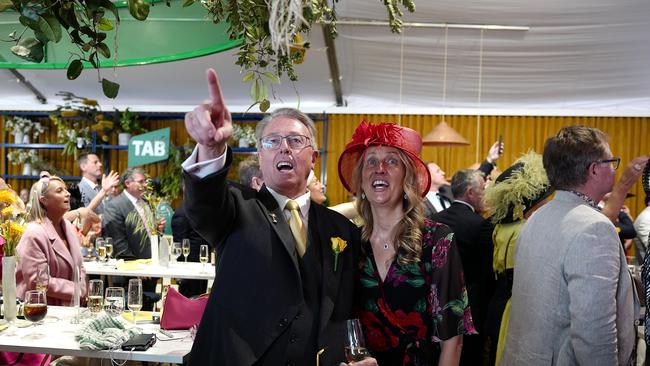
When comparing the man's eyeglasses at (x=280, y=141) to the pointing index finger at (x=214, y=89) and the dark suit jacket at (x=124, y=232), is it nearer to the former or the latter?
the pointing index finger at (x=214, y=89)

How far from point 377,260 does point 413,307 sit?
0.66 ft

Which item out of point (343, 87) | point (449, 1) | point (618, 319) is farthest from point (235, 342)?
point (343, 87)

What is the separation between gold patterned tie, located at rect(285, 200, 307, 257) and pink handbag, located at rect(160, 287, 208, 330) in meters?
1.22

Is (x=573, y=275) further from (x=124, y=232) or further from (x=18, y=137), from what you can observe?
(x=18, y=137)

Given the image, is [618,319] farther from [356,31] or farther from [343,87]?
[343,87]

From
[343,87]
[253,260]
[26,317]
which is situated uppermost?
[343,87]

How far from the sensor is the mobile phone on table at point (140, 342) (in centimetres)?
262

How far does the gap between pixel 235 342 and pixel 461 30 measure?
6217 mm

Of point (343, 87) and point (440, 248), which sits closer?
point (440, 248)

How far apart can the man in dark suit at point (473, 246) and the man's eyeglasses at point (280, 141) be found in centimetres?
246

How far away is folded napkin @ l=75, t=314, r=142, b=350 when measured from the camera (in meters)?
2.63

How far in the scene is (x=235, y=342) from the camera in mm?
1714

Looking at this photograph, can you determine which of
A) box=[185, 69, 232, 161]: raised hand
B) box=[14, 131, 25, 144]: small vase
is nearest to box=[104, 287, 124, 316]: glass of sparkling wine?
box=[185, 69, 232, 161]: raised hand

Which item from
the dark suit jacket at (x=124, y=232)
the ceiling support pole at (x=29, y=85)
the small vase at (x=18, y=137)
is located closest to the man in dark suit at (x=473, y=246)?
the dark suit jacket at (x=124, y=232)
